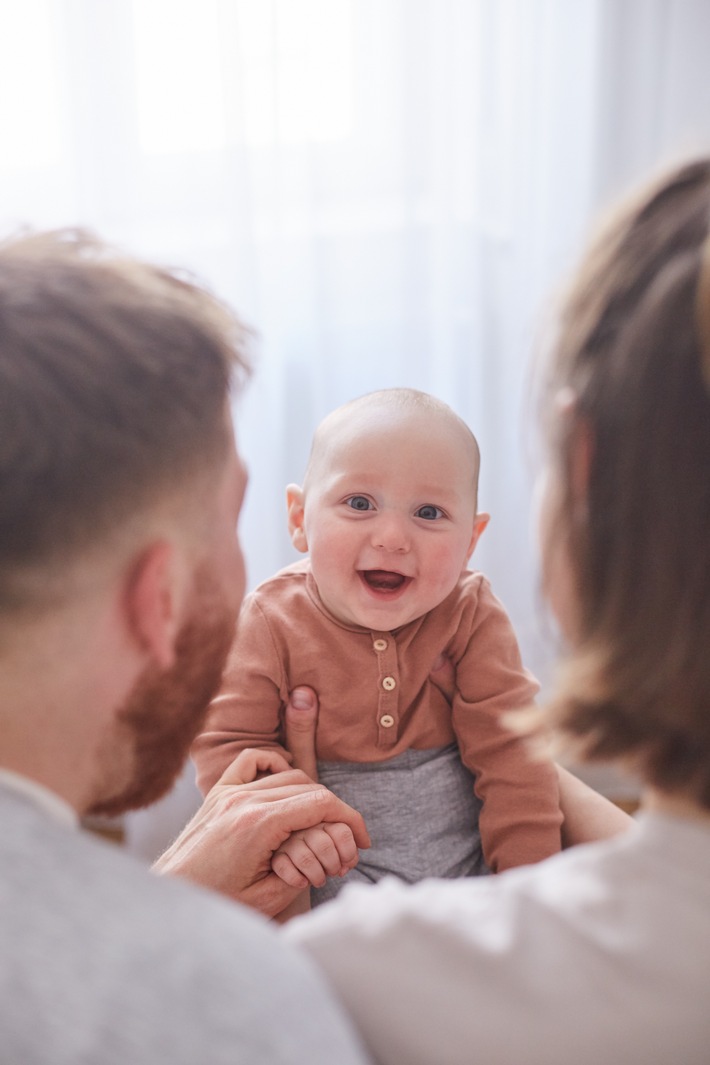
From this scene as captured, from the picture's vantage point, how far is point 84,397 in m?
0.74

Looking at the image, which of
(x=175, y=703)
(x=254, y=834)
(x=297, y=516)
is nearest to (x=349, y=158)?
(x=297, y=516)

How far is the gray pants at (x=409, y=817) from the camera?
4.57ft

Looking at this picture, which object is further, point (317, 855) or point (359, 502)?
point (359, 502)

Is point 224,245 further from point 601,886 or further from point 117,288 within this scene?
point 601,886

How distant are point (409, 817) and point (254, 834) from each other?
27 cm

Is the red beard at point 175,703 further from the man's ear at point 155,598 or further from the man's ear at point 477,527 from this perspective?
the man's ear at point 477,527

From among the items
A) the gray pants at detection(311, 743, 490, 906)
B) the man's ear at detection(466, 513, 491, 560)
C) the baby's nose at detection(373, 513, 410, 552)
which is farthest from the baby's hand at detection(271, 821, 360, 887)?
the man's ear at detection(466, 513, 491, 560)

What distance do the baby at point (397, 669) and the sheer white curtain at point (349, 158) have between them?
906 mm

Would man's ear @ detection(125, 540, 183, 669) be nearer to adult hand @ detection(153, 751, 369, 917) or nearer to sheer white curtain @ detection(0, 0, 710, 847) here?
adult hand @ detection(153, 751, 369, 917)

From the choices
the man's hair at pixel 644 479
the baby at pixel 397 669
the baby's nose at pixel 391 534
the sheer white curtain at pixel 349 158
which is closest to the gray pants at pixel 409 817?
the baby at pixel 397 669

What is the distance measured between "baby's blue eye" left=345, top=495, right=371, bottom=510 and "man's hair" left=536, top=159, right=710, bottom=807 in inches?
25.6

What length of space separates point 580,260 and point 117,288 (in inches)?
13.3

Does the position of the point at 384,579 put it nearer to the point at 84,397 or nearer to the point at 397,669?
the point at 397,669

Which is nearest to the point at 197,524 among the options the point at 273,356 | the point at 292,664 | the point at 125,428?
the point at 125,428
